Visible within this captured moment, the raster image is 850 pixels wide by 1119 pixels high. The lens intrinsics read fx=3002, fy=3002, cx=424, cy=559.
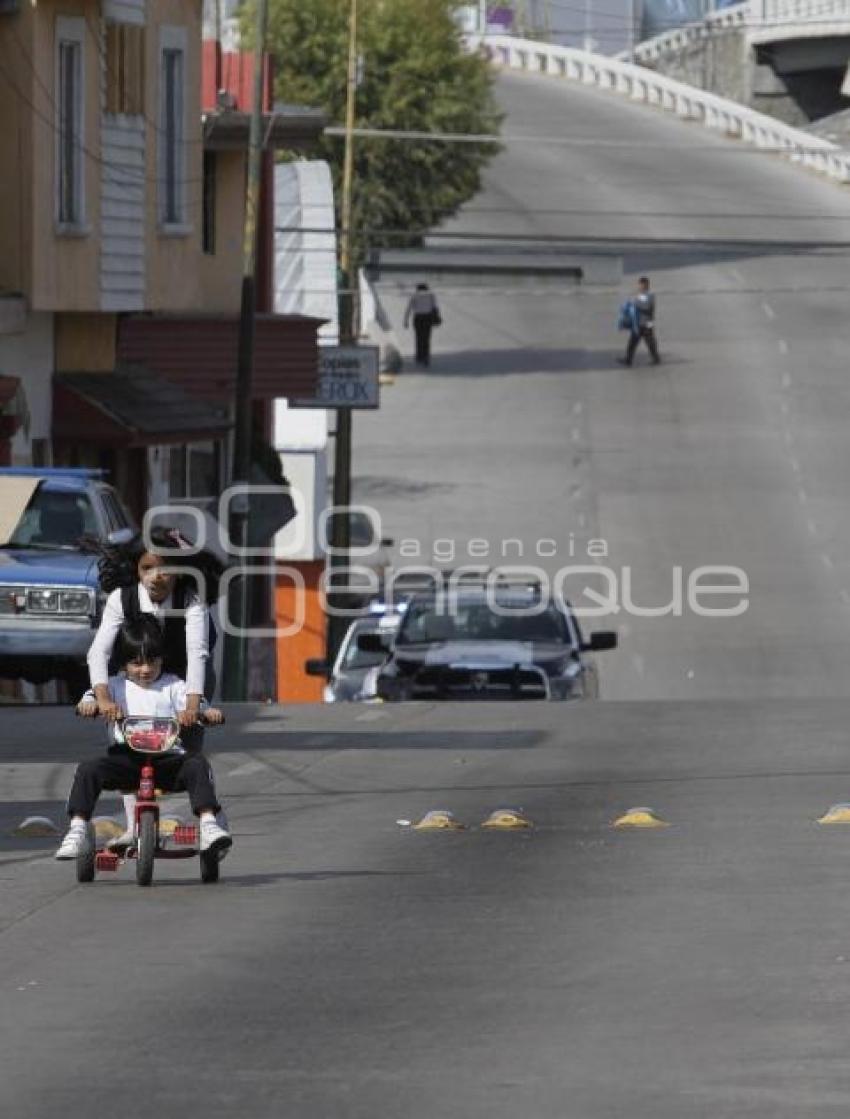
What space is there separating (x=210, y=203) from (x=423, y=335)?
87.4 ft

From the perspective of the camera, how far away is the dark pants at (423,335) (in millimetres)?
70062

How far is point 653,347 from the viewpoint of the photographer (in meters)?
69.1

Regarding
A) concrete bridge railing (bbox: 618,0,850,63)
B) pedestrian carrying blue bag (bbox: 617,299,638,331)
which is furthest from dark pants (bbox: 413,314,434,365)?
concrete bridge railing (bbox: 618,0,850,63)

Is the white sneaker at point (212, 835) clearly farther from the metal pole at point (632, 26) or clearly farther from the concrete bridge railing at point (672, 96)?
the metal pole at point (632, 26)

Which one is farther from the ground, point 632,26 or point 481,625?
point 632,26

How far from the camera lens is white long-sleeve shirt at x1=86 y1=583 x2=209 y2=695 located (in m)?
13.5

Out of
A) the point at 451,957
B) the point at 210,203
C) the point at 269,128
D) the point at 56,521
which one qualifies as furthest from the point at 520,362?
the point at 451,957

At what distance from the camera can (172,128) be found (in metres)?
39.3

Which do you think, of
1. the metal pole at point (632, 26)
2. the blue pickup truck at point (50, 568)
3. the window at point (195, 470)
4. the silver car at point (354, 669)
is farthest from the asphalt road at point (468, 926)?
the metal pole at point (632, 26)

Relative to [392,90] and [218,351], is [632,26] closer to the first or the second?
[392,90]

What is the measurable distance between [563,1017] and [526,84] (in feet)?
382

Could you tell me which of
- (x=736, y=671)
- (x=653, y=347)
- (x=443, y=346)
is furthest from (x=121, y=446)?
(x=443, y=346)

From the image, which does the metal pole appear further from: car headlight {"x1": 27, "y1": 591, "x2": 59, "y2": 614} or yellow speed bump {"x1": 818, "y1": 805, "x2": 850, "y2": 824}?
yellow speed bump {"x1": 818, "y1": 805, "x2": 850, "y2": 824}

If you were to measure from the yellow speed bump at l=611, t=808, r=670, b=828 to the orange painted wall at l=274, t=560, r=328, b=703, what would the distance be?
32117 millimetres
